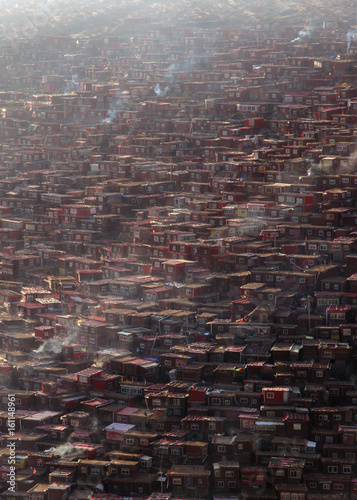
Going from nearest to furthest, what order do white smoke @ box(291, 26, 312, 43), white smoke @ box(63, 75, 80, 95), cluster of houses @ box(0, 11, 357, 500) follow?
1. cluster of houses @ box(0, 11, 357, 500)
2. white smoke @ box(63, 75, 80, 95)
3. white smoke @ box(291, 26, 312, 43)

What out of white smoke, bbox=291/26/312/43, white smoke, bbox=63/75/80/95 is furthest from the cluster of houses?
white smoke, bbox=291/26/312/43

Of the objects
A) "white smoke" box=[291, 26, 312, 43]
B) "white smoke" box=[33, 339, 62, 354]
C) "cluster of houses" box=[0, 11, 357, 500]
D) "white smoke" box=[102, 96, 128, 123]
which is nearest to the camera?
"cluster of houses" box=[0, 11, 357, 500]

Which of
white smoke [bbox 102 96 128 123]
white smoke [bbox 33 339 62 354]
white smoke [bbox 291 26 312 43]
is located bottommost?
white smoke [bbox 33 339 62 354]

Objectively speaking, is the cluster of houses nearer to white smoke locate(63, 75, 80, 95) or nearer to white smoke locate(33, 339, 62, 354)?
white smoke locate(33, 339, 62, 354)

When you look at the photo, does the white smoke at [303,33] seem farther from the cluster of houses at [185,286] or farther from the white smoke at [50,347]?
the white smoke at [50,347]

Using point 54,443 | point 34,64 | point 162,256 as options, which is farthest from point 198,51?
point 54,443

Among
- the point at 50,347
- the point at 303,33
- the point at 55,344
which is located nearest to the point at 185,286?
the point at 55,344

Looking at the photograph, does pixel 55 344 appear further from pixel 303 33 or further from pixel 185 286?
pixel 303 33

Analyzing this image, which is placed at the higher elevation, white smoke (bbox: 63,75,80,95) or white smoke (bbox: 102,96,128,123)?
white smoke (bbox: 63,75,80,95)

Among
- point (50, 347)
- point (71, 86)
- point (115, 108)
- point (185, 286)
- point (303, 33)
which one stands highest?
point (303, 33)

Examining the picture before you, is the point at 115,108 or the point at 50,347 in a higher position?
the point at 115,108
